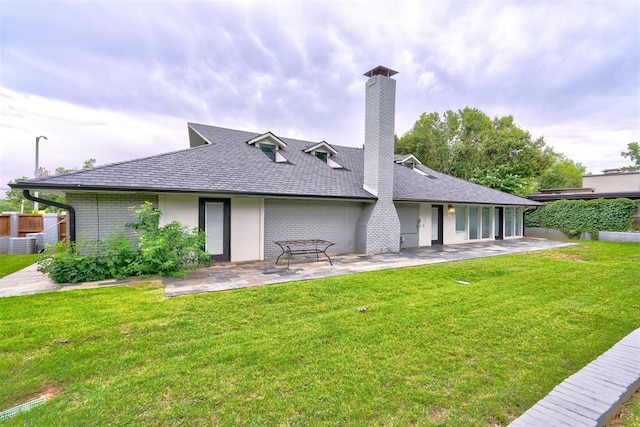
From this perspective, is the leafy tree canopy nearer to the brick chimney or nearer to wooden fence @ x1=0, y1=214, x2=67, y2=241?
the brick chimney

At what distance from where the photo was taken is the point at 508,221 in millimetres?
18156

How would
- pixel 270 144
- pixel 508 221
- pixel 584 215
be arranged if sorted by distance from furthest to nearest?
A: pixel 508 221
pixel 584 215
pixel 270 144

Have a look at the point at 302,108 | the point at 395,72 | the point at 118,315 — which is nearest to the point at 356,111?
the point at 302,108

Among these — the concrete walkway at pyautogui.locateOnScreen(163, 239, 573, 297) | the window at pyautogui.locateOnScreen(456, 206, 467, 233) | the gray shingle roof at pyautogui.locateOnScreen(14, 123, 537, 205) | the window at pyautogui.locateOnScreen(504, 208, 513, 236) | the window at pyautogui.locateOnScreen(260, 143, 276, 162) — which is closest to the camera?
the concrete walkway at pyautogui.locateOnScreen(163, 239, 573, 297)

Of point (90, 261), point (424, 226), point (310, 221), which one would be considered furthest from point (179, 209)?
point (424, 226)

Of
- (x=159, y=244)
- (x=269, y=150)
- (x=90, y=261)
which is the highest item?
(x=269, y=150)

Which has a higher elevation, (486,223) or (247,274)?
(486,223)

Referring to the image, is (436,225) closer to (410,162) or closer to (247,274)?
(410,162)

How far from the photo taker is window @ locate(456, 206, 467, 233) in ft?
51.3

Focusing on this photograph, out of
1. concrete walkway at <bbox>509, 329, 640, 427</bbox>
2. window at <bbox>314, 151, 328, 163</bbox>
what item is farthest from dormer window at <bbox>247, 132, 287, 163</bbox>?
concrete walkway at <bbox>509, 329, 640, 427</bbox>

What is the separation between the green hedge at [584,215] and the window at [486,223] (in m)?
5.55

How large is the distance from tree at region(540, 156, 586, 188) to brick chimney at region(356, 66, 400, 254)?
29.7m

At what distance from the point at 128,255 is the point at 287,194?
4.88 metres

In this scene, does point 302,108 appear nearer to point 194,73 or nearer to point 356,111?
point 356,111
